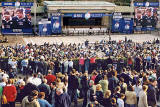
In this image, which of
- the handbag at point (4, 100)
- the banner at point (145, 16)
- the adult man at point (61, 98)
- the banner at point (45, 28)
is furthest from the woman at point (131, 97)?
the banner at point (145, 16)

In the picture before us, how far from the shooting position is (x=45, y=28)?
44062 mm

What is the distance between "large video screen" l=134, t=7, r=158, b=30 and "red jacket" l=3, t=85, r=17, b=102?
3669 centimetres

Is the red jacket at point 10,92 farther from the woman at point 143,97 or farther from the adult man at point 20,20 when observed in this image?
the adult man at point 20,20

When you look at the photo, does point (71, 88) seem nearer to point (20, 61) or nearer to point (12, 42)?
point (20, 61)

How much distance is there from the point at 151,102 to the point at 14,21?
33.6 metres

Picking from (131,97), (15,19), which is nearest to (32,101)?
(131,97)

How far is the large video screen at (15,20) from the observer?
42031 millimetres

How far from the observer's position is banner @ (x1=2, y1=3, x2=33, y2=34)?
138 feet

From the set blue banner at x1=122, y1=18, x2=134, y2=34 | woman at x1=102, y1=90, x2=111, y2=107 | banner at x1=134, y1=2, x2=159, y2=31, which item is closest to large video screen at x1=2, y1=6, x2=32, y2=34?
blue banner at x1=122, y1=18, x2=134, y2=34

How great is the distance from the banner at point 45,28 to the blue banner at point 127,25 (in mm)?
11555

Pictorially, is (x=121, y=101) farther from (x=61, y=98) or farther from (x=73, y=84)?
(x=73, y=84)

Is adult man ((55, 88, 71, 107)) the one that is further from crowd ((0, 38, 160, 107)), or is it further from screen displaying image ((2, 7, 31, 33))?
screen displaying image ((2, 7, 31, 33))

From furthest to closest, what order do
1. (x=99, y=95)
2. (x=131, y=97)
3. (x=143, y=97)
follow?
(x=131, y=97)
(x=99, y=95)
(x=143, y=97)

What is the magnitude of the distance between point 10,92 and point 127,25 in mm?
37466
